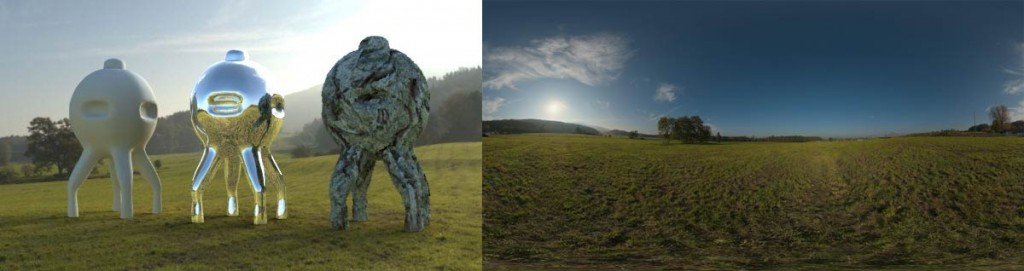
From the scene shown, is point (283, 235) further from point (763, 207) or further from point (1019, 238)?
point (1019, 238)

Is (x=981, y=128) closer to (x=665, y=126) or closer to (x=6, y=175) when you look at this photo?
(x=665, y=126)

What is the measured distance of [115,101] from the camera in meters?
12.4

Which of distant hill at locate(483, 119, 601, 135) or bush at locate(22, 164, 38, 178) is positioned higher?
distant hill at locate(483, 119, 601, 135)

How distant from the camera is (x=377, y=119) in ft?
34.4

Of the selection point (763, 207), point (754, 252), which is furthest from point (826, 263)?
point (763, 207)

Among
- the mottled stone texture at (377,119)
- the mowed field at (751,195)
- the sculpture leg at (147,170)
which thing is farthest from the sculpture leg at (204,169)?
the mowed field at (751,195)

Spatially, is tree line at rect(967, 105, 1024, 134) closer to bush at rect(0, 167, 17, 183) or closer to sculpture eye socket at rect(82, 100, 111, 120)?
sculpture eye socket at rect(82, 100, 111, 120)

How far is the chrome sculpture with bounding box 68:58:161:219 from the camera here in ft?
40.7

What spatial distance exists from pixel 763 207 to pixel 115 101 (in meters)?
12.2

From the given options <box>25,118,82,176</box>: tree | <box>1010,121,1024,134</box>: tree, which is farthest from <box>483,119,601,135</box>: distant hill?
<box>25,118,82,176</box>: tree

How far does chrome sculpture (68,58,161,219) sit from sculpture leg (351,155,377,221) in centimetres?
431

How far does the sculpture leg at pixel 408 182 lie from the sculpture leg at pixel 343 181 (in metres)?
0.50

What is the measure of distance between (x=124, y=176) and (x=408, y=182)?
18.6ft

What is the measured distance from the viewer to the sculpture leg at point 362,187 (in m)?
10.9
